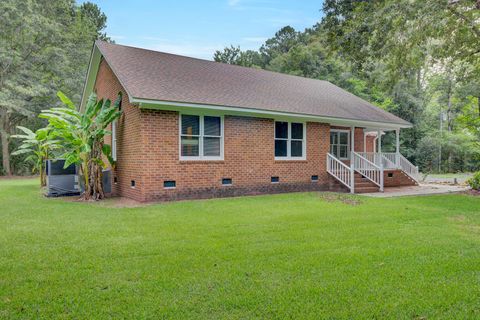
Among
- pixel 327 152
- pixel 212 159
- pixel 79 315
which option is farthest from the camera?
pixel 327 152

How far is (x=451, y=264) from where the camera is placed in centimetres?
491

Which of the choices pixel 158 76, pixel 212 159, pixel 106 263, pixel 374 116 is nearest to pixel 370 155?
pixel 374 116

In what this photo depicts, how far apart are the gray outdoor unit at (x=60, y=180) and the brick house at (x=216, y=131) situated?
1.66m

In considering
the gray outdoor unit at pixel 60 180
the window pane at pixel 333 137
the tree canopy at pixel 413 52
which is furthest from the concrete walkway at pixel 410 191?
the gray outdoor unit at pixel 60 180

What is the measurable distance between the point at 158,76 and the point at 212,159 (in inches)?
141

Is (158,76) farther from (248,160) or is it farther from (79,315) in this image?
(79,315)

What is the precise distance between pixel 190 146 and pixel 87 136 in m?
3.32

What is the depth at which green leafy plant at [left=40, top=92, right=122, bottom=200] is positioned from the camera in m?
11.3

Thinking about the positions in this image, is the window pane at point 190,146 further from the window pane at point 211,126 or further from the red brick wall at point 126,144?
the red brick wall at point 126,144

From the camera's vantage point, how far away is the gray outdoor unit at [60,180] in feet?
42.2

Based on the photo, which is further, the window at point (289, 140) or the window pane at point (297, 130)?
the window pane at point (297, 130)

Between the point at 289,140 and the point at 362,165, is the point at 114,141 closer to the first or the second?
the point at 289,140

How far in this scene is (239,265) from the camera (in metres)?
4.79

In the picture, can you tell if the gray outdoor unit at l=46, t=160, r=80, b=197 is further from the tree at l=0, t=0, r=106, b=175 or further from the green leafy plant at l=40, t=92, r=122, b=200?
the tree at l=0, t=0, r=106, b=175
